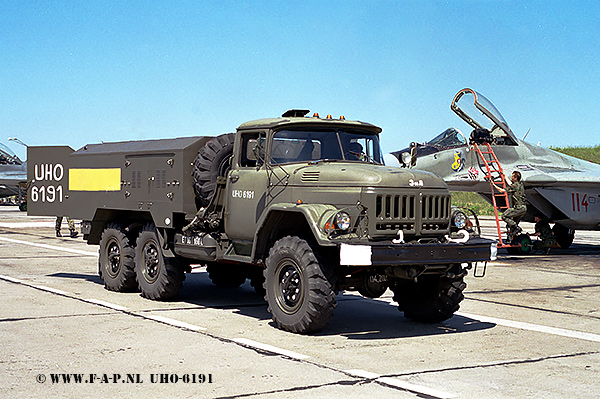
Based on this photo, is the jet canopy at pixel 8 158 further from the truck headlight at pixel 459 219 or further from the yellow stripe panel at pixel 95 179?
the truck headlight at pixel 459 219

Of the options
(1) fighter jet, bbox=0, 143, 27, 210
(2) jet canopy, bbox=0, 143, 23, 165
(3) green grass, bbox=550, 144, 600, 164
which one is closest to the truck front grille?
(1) fighter jet, bbox=0, 143, 27, 210

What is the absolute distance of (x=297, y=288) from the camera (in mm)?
8195

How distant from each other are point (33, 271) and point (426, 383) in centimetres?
1004

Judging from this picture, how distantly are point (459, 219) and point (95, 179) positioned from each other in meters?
5.97

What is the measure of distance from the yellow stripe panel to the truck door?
2.59 metres

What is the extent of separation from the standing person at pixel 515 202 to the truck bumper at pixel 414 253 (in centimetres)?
1088

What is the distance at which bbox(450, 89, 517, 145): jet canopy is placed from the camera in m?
19.2

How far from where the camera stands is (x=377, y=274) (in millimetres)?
8375

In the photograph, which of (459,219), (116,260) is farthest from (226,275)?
(459,219)

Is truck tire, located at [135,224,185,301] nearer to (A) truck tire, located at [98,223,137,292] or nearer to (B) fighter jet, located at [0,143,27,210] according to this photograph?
(A) truck tire, located at [98,223,137,292]

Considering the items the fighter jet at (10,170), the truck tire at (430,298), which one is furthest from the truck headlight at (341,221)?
the fighter jet at (10,170)

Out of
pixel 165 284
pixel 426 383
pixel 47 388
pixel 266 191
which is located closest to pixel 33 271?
pixel 165 284

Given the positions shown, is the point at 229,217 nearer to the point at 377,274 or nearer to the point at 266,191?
the point at 266,191

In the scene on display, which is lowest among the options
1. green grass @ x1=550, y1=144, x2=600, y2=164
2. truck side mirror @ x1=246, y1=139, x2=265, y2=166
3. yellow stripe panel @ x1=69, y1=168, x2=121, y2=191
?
yellow stripe panel @ x1=69, y1=168, x2=121, y2=191
